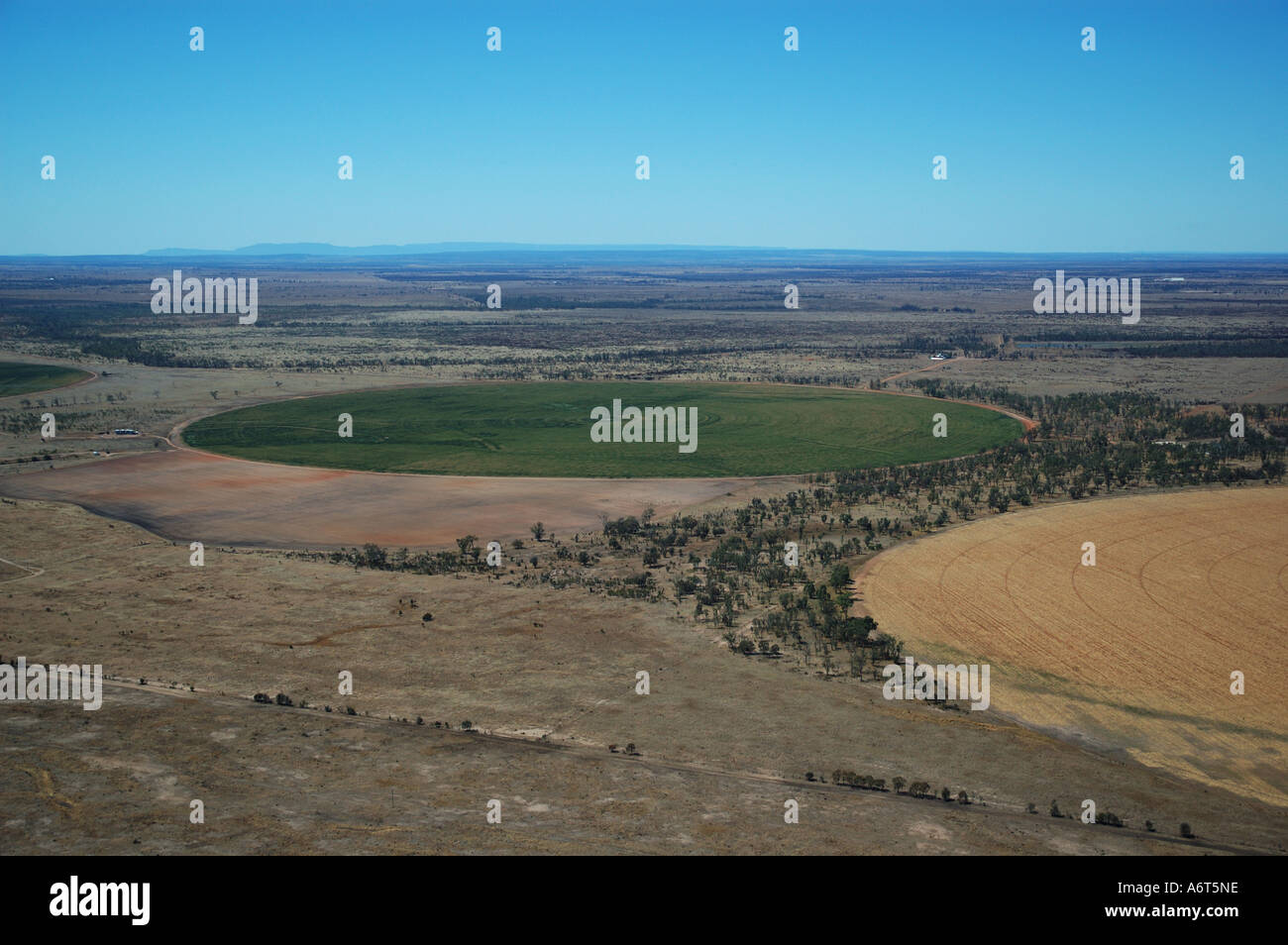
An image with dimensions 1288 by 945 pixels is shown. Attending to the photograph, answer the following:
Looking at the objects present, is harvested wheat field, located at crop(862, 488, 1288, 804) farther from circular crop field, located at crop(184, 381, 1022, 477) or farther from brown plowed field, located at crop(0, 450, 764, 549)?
circular crop field, located at crop(184, 381, 1022, 477)

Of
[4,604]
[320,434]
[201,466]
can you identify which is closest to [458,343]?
[320,434]

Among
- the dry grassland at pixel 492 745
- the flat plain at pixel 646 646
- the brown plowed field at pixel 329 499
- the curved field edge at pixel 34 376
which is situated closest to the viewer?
the dry grassland at pixel 492 745

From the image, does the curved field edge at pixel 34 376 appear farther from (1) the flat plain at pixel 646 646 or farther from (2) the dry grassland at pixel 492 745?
(2) the dry grassland at pixel 492 745

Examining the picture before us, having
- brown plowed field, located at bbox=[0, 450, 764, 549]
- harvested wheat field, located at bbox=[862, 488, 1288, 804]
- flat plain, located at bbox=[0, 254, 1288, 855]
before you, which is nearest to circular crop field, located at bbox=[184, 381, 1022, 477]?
flat plain, located at bbox=[0, 254, 1288, 855]

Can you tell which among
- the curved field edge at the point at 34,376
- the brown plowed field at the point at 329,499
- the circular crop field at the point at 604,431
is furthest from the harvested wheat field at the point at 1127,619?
the curved field edge at the point at 34,376

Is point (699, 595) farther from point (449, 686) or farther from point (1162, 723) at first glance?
point (1162, 723)
